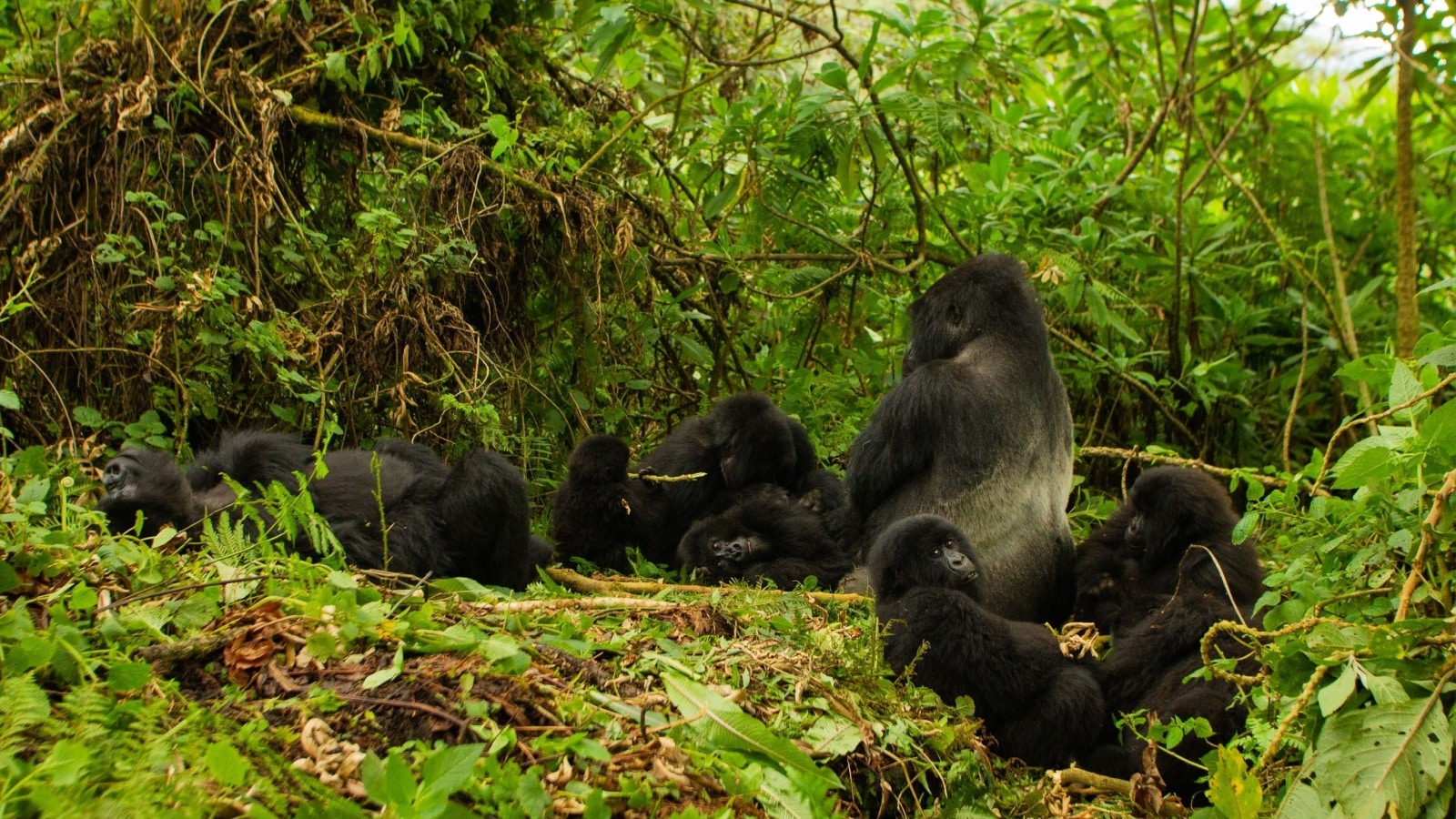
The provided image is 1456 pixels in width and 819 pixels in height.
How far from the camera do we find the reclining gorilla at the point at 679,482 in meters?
5.12

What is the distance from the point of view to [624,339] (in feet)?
18.9

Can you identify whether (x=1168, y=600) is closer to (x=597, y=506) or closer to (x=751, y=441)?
(x=751, y=441)

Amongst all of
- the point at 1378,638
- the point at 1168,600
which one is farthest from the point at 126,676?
the point at 1168,600

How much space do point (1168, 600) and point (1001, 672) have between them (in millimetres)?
850

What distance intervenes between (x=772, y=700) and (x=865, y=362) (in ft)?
11.1

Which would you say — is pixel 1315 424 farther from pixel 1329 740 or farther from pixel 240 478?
pixel 240 478

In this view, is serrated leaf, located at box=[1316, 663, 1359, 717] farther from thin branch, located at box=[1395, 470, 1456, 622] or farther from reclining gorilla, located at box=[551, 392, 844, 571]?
reclining gorilla, located at box=[551, 392, 844, 571]

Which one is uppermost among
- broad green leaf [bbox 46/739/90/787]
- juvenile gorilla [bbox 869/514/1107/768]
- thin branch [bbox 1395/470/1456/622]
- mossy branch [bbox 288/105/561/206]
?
mossy branch [bbox 288/105/561/206]

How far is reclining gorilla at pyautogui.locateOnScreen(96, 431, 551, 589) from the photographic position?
3979 mm

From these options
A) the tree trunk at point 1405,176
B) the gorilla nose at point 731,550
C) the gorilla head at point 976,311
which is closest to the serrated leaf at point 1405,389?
the gorilla head at point 976,311

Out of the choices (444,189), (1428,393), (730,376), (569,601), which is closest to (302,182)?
(444,189)

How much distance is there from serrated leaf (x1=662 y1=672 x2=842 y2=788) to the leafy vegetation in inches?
0.4

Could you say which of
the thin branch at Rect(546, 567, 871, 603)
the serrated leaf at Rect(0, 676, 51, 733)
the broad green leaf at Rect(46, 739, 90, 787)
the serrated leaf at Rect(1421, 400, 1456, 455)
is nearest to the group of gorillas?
the thin branch at Rect(546, 567, 871, 603)

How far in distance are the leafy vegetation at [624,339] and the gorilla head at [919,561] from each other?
0.20 metres
